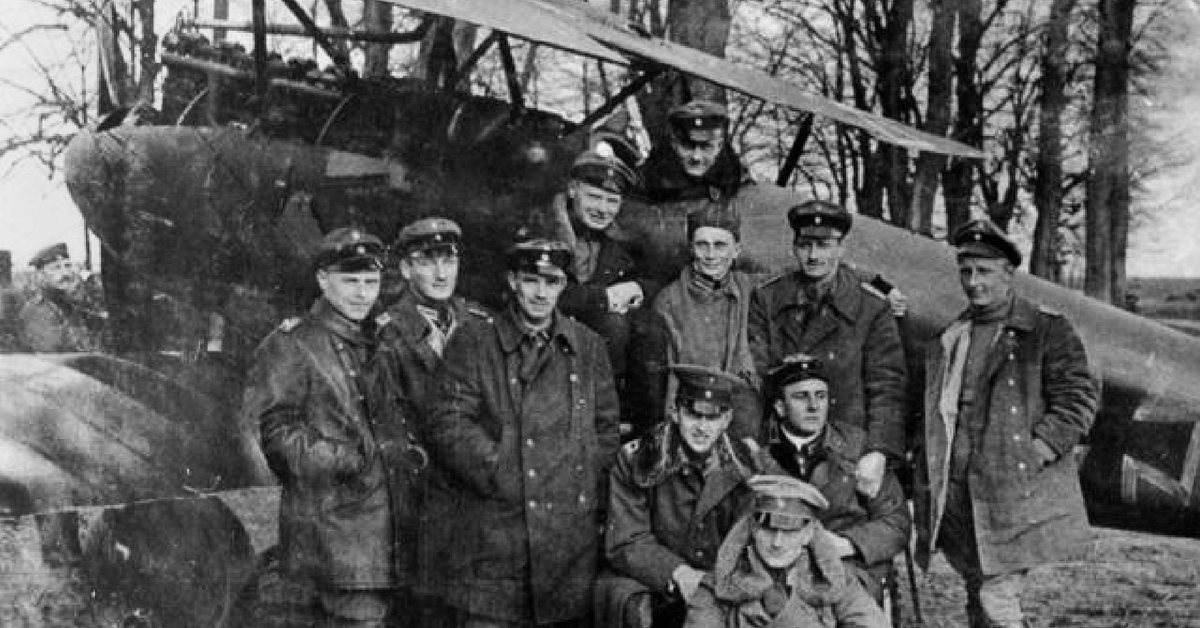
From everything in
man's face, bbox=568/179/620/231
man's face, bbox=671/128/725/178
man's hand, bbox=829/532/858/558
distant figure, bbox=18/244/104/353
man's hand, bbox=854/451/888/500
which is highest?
man's face, bbox=671/128/725/178

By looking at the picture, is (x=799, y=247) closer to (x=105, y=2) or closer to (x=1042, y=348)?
(x=1042, y=348)

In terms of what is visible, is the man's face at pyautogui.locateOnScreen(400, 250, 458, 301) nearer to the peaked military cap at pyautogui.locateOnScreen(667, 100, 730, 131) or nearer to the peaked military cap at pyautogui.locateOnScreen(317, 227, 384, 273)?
the peaked military cap at pyautogui.locateOnScreen(317, 227, 384, 273)

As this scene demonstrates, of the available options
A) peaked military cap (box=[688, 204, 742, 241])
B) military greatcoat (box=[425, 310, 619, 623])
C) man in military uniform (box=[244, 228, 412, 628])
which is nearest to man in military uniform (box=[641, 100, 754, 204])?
peaked military cap (box=[688, 204, 742, 241])

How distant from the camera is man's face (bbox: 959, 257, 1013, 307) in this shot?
4984 millimetres

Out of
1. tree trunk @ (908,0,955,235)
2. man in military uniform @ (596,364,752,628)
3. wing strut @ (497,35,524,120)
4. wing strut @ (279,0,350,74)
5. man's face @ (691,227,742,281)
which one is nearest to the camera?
man in military uniform @ (596,364,752,628)

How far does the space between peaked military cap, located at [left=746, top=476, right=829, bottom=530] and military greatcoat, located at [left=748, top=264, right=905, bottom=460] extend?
898 mm

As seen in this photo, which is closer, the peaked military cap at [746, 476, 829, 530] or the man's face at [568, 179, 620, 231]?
the peaked military cap at [746, 476, 829, 530]

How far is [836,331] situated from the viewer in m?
4.94

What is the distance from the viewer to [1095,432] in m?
5.50

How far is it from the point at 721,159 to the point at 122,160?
12.6 ft

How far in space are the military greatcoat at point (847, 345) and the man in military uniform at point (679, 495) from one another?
2.23 feet

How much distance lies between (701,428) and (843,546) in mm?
651

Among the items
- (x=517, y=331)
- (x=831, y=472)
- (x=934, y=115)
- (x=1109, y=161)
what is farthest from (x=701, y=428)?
(x=1109, y=161)

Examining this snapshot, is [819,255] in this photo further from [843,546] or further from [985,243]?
[843,546]
